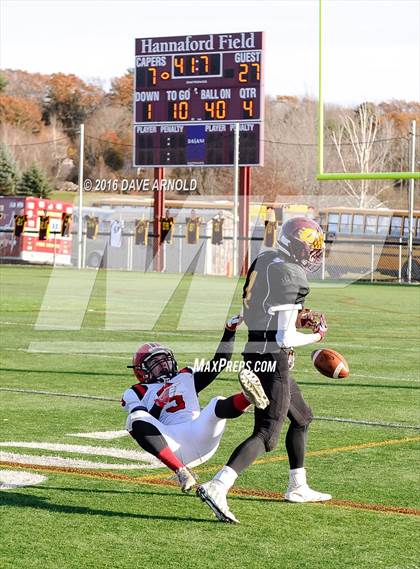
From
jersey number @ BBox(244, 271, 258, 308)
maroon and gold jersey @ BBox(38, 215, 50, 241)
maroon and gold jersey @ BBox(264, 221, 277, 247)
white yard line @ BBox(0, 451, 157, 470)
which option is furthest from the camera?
maroon and gold jersey @ BBox(38, 215, 50, 241)

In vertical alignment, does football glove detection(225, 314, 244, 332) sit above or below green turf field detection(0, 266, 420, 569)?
above

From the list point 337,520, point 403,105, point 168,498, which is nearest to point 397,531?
point 337,520

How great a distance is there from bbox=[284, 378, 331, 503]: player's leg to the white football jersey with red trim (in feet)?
1.99

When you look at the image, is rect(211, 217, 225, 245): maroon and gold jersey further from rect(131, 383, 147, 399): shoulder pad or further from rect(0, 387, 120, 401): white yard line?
rect(131, 383, 147, 399): shoulder pad

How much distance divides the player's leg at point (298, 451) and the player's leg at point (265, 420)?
0.95ft

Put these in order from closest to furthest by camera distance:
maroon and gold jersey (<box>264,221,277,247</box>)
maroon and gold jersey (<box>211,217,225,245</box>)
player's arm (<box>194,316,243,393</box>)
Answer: player's arm (<box>194,316,243,393</box>) < maroon and gold jersey (<box>264,221,277,247</box>) < maroon and gold jersey (<box>211,217,225,245</box>)

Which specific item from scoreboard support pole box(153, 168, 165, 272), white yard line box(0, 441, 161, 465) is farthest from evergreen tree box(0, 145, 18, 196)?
white yard line box(0, 441, 161, 465)

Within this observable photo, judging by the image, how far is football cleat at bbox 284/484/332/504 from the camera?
732 centimetres

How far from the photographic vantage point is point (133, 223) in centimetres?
4941

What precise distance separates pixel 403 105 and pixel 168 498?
210ft

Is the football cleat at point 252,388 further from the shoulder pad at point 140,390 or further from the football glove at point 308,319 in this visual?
the shoulder pad at point 140,390

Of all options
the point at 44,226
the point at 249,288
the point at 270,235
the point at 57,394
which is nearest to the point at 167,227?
the point at 270,235

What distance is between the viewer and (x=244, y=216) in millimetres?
42781

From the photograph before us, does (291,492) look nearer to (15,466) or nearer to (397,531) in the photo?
(397,531)
